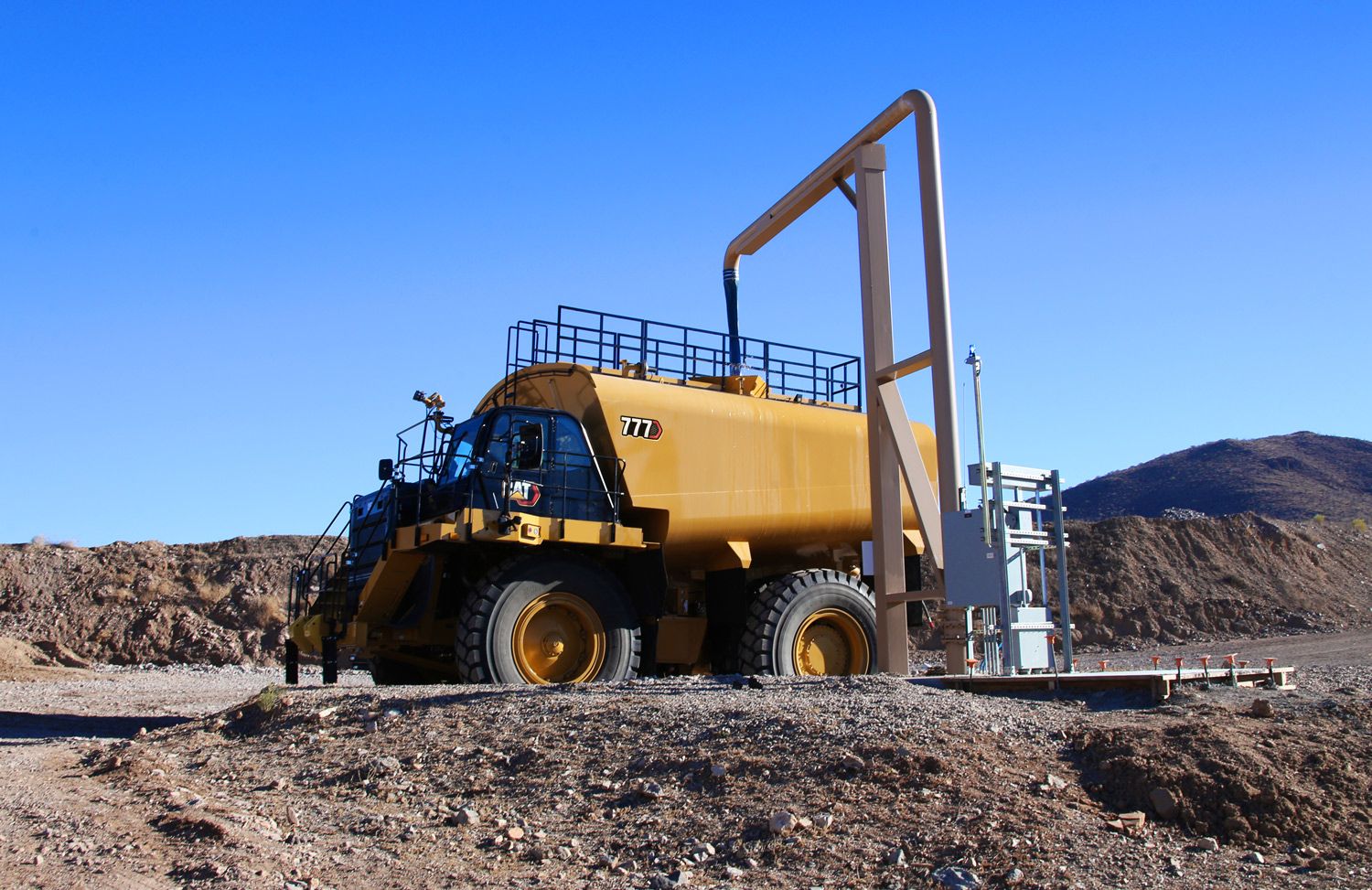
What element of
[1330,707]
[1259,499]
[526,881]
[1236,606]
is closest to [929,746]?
[526,881]

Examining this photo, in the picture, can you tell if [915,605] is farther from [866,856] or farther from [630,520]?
[866,856]

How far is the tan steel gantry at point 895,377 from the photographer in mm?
10758

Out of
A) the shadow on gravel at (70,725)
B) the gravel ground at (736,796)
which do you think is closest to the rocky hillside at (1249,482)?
the shadow on gravel at (70,725)

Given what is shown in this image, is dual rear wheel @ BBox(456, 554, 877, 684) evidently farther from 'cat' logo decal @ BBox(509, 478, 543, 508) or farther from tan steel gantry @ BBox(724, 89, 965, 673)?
tan steel gantry @ BBox(724, 89, 965, 673)

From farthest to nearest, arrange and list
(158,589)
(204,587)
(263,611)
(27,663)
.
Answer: (204,587), (158,589), (263,611), (27,663)

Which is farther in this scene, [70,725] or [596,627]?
[70,725]

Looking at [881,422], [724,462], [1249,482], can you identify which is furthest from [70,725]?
[1249,482]

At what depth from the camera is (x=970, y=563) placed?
9797mm

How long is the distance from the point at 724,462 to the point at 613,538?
1823 millimetres

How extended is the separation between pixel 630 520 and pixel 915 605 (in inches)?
147

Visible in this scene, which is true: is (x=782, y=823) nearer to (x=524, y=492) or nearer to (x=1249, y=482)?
(x=524, y=492)

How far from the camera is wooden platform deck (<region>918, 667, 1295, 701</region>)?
27.0 ft

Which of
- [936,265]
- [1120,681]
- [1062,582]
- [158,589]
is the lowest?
[1120,681]

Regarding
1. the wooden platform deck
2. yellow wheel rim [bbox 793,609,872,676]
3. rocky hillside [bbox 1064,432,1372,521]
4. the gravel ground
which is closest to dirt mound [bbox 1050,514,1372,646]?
yellow wheel rim [bbox 793,609,872,676]
